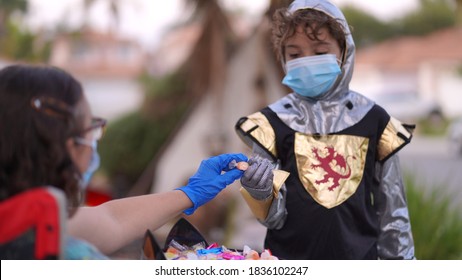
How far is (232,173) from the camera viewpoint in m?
2.54

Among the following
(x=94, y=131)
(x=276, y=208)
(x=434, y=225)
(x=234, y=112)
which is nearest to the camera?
(x=94, y=131)

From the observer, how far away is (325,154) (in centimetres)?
277

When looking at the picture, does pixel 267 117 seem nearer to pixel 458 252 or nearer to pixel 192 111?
pixel 458 252

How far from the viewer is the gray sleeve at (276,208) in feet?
8.84

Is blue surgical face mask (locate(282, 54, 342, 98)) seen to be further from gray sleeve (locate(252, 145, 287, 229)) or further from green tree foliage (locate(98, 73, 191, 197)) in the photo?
green tree foliage (locate(98, 73, 191, 197))

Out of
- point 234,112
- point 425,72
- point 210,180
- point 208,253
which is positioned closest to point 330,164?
point 210,180

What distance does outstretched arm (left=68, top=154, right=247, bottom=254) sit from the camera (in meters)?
2.10

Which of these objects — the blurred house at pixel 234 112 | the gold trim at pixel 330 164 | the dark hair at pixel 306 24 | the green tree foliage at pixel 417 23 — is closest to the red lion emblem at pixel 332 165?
the gold trim at pixel 330 164

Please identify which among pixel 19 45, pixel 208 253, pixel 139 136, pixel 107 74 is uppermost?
pixel 208 253

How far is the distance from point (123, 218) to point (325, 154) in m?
Result: 0.86

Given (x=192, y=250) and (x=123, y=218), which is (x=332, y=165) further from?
(x=123, y=218)

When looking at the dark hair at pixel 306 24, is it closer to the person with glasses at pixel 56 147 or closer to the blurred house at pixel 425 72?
the person with glasses at pixel 56 147

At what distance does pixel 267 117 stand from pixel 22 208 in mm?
1215
